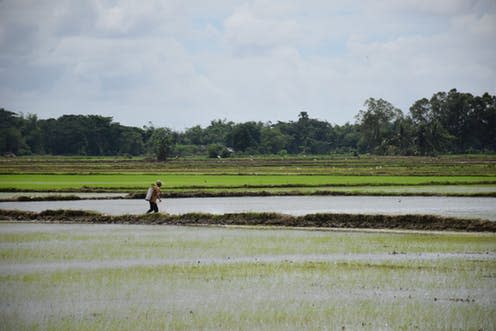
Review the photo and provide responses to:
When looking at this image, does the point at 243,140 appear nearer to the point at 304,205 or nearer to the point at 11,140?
the point at 11,140

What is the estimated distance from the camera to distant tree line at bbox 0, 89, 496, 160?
109 m

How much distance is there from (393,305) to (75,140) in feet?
372

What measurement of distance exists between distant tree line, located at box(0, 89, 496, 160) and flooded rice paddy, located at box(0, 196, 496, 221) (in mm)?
75183

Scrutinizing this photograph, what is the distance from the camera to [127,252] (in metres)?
17.7

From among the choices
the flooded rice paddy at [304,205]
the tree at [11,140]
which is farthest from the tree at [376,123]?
the flooded rice paddy at [304,205]

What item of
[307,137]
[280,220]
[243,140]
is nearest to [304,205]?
[280,220]

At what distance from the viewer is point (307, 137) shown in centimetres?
13588

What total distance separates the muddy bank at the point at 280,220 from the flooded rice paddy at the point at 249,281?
3.94 ft

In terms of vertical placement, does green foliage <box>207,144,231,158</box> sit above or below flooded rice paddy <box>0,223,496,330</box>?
above

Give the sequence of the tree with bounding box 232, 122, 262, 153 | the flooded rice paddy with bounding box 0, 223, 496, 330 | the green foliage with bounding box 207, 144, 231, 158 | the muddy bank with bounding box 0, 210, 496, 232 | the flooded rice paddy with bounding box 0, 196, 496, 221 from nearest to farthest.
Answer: the flooded rice paddy with bounding box 0, 223, 496, 330, the muddy bank with bounding box 0, 210, 496, 232, the flooded rice paddy with bounding box 0, 196, 496, 221, the green foliage with bounding box 207, 144, 231, 158, the tree with bounding box 232, 122, 262, 153

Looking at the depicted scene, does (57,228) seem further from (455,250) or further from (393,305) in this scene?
(393,305)

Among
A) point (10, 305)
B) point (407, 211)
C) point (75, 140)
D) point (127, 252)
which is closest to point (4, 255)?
point (127, 252)

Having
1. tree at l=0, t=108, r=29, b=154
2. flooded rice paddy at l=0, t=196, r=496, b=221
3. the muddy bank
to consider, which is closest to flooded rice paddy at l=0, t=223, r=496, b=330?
the muddy bank

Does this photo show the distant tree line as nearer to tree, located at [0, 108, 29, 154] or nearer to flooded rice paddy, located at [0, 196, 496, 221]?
tree, located at [0, 108, 29, 154]
